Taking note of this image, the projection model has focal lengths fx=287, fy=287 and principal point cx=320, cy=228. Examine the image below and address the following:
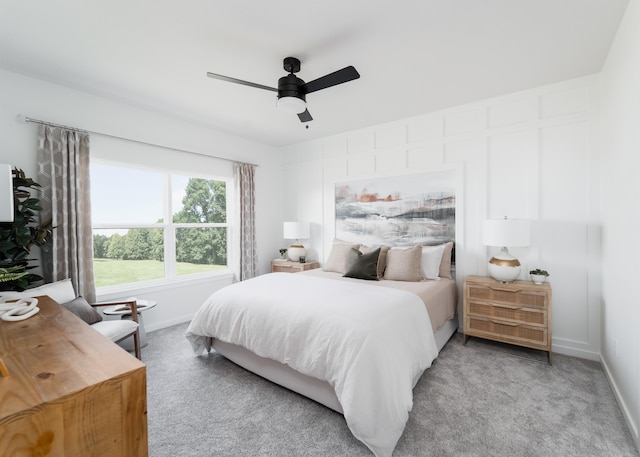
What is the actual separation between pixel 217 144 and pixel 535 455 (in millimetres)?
4757

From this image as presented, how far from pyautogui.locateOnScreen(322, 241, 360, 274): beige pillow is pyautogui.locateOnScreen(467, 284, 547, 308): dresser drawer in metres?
1.47

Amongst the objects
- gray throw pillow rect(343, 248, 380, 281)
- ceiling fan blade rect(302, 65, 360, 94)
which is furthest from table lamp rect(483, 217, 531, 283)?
ceiling fan blade rect(302, 65, 360, 94)

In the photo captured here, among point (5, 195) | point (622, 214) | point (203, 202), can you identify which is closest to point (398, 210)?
point (622, 214)

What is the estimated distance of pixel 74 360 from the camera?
3.46 feet

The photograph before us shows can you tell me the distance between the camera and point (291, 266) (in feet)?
15.5

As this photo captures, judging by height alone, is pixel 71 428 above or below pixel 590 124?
below

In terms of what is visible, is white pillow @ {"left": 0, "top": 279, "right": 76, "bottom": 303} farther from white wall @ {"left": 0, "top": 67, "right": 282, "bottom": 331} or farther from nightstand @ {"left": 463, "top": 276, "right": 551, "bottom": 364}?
nightstand @ {"left": 463, "top": 276, "right": 551, "bottom": 364}

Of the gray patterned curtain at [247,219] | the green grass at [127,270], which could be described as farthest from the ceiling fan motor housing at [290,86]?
the green grass at [127,270]

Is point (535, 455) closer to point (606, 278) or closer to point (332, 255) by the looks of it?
point (606, 278)

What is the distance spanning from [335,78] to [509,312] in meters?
2.81

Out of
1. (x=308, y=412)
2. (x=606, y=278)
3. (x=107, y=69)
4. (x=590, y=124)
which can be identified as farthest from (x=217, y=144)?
(x=606, y=278)

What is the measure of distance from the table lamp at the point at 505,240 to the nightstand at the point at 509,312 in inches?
4.4

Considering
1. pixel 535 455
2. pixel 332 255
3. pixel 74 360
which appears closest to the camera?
pixel 74 360

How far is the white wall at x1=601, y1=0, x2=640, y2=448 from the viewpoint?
186 cm
